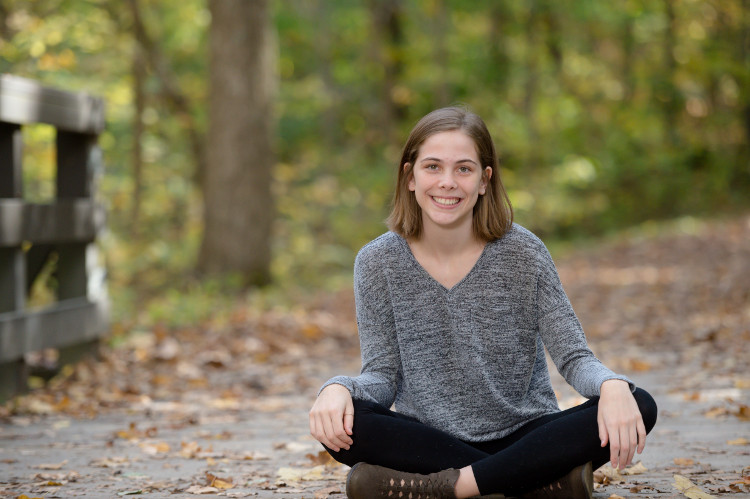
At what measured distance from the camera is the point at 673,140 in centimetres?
2195

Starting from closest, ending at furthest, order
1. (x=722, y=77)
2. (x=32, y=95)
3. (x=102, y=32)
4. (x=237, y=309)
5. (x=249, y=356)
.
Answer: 1. (x=32, y=95)
2. (x=249, y=356)
3. (x=237, y=309)
4. (x=102, y=32)
5. (x=722, y=77)

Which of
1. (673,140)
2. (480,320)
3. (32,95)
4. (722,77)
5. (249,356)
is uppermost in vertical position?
(722,77)

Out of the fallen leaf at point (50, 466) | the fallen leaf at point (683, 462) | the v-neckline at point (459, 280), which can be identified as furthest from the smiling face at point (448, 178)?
the fallen leaf at point (50, 466)

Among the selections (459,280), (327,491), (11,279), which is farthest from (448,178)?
(11,279)

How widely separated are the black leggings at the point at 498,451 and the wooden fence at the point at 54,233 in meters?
2.92

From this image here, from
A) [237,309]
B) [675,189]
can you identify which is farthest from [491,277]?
[675,189]

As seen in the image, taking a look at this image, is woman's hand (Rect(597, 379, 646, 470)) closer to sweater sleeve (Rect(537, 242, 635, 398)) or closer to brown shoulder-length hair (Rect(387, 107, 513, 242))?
sweater sleeve (Rect(537, 242, 635, 398))

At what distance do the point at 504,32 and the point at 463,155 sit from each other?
61.1ft

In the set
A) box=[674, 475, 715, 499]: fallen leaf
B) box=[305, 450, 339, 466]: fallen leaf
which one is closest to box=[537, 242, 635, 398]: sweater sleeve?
box=[674, 475, 715, 499]: fallen leaf

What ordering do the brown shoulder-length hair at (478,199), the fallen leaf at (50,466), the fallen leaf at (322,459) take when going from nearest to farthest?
the brown shoulder-length hair at (478,199), the fallen leaf at (50,466), the fallen leaf at (322,459)

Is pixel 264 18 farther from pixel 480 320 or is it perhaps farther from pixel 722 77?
pixel 722 77

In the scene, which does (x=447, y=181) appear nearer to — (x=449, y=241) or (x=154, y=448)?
(x=449, y=241)

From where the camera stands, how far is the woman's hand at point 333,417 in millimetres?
2828

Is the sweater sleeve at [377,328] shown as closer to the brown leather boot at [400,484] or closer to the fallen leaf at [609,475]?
the brown leather boot at [400,484]
